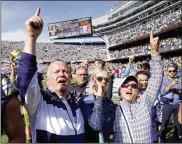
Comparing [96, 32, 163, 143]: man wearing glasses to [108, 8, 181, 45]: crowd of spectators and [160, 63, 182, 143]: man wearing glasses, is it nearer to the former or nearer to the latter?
[160, 63, 182, 143]: man wearing glasses

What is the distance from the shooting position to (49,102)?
102 inches

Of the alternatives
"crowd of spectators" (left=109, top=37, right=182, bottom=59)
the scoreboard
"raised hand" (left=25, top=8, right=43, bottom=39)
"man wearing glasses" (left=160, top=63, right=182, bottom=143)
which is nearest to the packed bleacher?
"raised hand" (left=25, top=8, right=43, bottom=39)

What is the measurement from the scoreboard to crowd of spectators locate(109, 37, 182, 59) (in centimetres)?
1397

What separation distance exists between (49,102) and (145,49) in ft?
129

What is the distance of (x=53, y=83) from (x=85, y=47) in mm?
61444

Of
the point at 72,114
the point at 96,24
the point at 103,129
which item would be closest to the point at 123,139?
the point at 103,129

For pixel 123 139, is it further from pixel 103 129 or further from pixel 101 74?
pixel 101 74

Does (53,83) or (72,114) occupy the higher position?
(53,83)

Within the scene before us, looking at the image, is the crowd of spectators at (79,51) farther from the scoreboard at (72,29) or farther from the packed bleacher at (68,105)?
the packed bleacher at (68,105)

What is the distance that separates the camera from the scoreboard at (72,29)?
66.2 m

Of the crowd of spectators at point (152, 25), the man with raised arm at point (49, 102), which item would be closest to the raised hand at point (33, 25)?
A: the man with raised arm at point (49, 102)

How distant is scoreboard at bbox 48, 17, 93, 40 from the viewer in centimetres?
6619

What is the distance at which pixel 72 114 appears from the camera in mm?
2629

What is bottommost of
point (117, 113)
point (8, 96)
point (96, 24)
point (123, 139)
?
point (123, 139)
